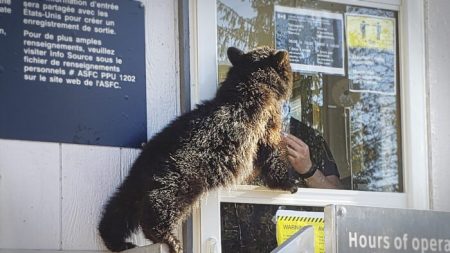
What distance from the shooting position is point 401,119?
195 inches

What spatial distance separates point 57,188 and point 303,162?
3.85 feet

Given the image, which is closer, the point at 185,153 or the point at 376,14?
the point at 185,153

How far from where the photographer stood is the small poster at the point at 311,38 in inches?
188

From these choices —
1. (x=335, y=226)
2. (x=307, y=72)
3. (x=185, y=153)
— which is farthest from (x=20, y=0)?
(x=335, y=226)

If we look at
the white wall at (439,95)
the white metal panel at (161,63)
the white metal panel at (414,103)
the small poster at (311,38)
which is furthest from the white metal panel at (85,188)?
the white wall at (439,95)

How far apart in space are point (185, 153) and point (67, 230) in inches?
22.6

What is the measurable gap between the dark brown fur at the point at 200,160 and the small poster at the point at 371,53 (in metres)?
0.63

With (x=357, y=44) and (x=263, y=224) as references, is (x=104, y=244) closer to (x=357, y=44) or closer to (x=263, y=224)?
(x=263, y=224)

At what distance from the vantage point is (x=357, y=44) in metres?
4.95

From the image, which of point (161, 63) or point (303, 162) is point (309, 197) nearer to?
point (303, 162)

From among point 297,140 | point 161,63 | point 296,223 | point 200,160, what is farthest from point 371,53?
point 200,160

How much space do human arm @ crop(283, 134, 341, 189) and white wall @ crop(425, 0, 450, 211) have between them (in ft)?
1.69

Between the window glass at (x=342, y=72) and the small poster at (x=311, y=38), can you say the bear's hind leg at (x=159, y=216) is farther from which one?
the small poster at (x=311, y=38)

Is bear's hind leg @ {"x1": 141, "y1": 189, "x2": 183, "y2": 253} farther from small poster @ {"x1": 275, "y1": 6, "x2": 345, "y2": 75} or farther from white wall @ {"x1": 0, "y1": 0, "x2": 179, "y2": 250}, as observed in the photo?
small poster @ {"x1": 275, "y1": 6, "x2": 345, "y2": 75}
